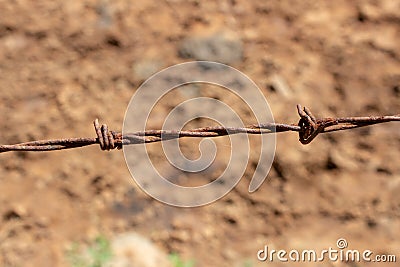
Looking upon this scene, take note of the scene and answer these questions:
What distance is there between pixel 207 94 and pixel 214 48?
25cm

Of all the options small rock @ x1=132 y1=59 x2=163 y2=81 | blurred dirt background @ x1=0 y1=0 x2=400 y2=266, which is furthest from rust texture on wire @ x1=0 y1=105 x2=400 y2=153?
small rock @ x1=132 y1=59 x2=163 y2=81

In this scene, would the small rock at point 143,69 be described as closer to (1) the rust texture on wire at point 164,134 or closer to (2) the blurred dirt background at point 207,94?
(2) the blurred dirt background at point 207,94

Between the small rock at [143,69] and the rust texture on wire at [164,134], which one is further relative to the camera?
the small rock at [143,69]

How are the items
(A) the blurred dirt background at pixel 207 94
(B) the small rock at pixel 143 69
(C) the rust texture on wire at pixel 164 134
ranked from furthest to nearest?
(B) the small rock at pixel 143 69 → (A) the blurred dirt background at pixel 207 94 → (C) the rust texture on wire at pixel 164 134

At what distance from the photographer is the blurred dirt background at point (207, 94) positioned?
303 centimetres

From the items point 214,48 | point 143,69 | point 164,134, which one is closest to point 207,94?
point 214,48

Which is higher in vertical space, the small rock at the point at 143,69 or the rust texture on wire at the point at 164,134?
the small rock at the point at 143,69

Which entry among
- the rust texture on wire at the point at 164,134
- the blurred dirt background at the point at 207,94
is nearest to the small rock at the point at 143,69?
the blurred dirt background at the point at 207,94

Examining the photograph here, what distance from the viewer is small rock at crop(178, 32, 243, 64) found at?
3.23 m

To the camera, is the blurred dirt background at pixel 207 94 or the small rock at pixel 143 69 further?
the small rock at pixel 143 69

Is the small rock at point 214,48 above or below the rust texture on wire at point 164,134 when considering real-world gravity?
above

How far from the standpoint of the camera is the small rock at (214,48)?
3.23 meters

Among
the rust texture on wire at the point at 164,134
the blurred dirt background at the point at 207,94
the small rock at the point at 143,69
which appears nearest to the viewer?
the rust texture on wire at the point at 164,134

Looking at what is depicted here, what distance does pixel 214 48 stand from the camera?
3.24 meters
